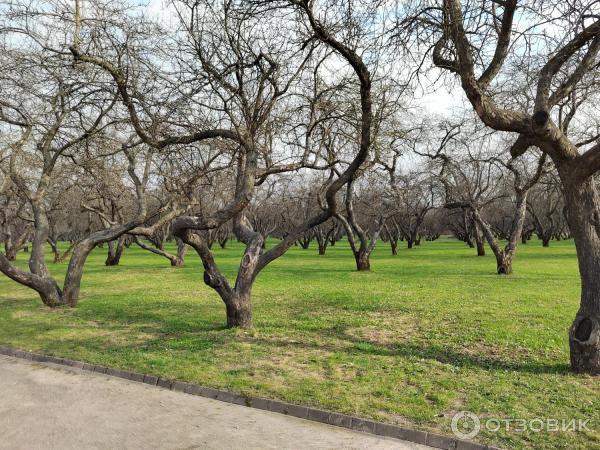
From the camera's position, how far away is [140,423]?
5242mm

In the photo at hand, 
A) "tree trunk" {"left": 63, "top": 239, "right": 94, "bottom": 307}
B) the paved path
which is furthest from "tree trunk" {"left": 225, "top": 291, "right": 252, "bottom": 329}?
"tree trunk" {"left": 63, "top": 239, "right": 94, "bottom": 307}

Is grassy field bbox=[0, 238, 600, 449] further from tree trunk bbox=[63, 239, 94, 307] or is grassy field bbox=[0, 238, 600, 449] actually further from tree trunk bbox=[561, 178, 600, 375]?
tree trunk bbox=[63, 239, 94, 307]

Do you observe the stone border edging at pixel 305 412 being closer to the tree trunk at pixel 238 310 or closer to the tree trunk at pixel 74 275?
the tree trunk at pixel 238 310

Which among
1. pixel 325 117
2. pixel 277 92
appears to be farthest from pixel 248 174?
pixel 325 117

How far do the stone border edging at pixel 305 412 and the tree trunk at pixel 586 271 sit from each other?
2915mm

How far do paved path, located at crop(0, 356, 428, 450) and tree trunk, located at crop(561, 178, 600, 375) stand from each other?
3335 millimetres

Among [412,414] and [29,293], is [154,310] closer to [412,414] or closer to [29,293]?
[29,293]

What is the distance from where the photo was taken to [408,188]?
29.4 meters

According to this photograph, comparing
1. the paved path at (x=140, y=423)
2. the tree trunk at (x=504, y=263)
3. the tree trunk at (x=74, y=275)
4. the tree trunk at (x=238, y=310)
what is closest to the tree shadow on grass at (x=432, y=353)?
the tree trunk at (x=238, y=310)

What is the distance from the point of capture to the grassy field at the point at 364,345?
5.70 m

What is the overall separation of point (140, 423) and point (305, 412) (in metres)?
1.88

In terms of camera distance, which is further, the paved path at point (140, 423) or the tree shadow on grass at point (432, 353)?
the tree shadow on grass at point (432, 353)

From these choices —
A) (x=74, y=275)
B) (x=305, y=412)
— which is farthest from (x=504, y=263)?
(x=305, y=412)

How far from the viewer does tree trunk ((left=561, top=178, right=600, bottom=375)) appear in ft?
21.4
